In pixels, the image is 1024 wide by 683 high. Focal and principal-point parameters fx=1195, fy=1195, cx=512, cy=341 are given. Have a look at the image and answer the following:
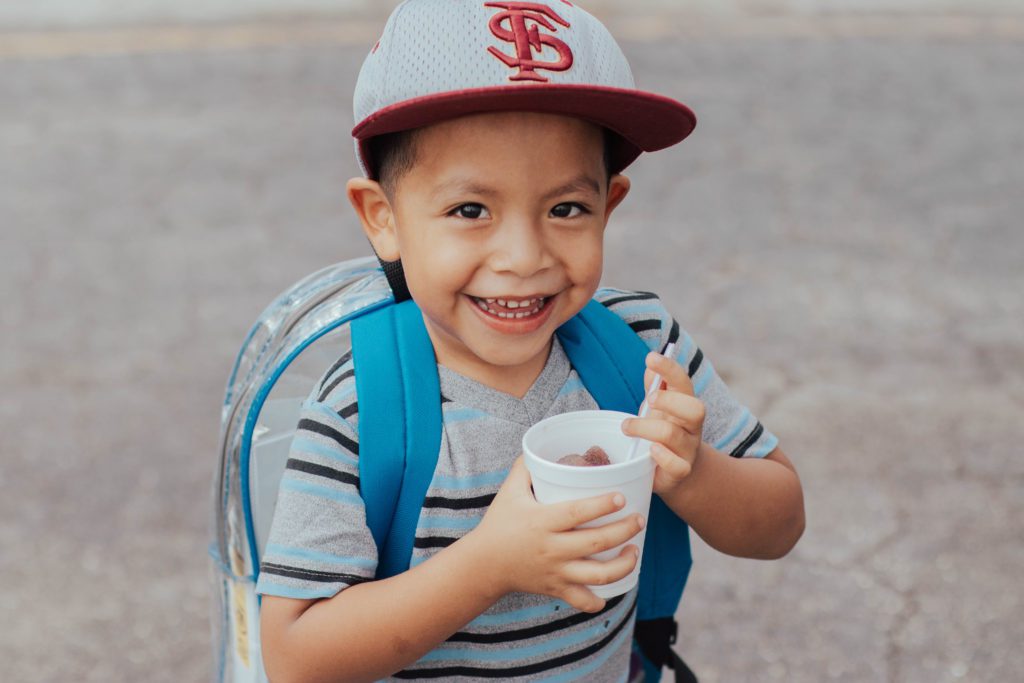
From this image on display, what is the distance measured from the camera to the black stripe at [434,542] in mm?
1450

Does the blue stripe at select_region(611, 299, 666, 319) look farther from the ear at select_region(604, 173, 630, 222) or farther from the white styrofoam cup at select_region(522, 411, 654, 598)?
the white styrofoam cup at select_region(522, 411, 654, 598)

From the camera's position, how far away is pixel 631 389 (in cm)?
158

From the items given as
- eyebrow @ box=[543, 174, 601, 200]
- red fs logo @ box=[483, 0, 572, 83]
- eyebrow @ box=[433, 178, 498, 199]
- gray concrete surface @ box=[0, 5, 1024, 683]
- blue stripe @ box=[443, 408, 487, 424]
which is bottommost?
gray concrete surface @ box=[0, 5, 1024, 683]

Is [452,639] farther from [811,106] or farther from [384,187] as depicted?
[811,106]

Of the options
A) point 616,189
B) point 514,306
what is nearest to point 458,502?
point 514,306

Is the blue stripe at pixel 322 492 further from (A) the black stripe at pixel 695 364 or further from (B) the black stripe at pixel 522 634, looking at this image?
(A) the black stripe at pixel 695 364

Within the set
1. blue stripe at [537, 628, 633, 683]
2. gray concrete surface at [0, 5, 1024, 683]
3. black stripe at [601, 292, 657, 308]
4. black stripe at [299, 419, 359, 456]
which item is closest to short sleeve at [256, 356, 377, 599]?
black stripe at [299, 419, 359, 456]

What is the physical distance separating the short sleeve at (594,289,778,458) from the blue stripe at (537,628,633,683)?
30 cm

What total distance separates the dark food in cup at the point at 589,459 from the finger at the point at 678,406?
82 mm

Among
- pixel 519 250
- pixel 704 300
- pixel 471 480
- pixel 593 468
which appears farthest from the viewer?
pixel 704 300

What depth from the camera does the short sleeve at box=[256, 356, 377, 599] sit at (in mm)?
1382

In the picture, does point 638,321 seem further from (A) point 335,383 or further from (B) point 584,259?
(A) point 335,383

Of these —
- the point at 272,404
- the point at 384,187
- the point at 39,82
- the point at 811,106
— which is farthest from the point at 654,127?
the point at 39,82

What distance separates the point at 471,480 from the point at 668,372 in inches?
11.0
